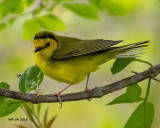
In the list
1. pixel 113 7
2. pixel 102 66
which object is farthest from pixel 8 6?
pixel 102 66

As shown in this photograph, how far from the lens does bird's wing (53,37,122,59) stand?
8.76ft

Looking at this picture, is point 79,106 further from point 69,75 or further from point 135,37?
point 69,75

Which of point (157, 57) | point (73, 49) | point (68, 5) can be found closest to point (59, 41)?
point (73, 49)

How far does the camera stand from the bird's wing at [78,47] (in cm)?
267

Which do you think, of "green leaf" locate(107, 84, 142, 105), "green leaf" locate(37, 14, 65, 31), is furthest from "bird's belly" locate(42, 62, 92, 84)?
"green leaf" locate(107, 84, 142, 105)

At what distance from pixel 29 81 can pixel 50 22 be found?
2.86ft

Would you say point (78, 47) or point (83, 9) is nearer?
point (83, 9)

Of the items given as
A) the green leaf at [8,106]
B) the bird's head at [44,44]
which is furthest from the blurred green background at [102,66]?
the green leaf at [8,106]

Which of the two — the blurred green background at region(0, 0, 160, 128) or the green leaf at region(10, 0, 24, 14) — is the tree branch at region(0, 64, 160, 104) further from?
the blurred green background at region(0, 0, 160, 128)

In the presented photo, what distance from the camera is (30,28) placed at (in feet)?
8.87

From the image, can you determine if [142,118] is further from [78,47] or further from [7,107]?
[78,47]

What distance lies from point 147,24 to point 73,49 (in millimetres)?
3357

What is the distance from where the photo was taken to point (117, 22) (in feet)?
20.2

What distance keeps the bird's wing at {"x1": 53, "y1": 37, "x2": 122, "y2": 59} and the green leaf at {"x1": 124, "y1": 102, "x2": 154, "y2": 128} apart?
0.85m
